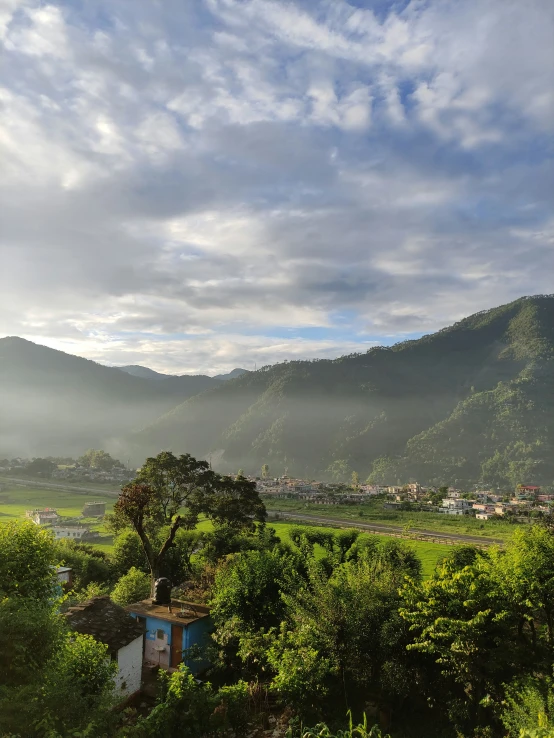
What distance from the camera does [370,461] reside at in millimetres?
189250

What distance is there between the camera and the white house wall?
535 inches

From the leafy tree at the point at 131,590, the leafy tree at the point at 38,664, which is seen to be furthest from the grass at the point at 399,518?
the leafy tree at the point at 38,664

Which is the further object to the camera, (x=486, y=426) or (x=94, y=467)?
(x=486, y=426)

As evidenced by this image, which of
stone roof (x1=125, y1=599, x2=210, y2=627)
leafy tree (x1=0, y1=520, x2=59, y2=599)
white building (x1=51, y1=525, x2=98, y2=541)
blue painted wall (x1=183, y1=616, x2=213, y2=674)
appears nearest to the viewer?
leafy tree (x1=0, y1=520, x2=59, y2=599)

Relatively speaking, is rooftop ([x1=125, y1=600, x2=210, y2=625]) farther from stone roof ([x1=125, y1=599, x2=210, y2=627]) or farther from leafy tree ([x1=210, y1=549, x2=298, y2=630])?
leafy tree ([x1=210, y1=549, x2=298, y2=630])

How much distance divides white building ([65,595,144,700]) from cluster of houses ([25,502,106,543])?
1351 inches

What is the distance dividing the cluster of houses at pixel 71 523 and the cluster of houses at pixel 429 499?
39.8 meters

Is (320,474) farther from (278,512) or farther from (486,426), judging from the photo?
(278,512)

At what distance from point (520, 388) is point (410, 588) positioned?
204 meters

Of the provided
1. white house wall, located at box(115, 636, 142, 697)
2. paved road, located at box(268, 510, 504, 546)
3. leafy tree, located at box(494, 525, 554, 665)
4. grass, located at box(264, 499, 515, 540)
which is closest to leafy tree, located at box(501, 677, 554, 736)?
leafy tree, located at box(494, 525, 554, 665)

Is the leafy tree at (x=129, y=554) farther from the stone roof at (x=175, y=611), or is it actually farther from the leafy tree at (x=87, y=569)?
the stone roof at (x=175, y=611)

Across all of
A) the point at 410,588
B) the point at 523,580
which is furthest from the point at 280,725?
the point at 523,580

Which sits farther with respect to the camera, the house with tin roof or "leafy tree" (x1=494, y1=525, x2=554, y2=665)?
the house with tin roof

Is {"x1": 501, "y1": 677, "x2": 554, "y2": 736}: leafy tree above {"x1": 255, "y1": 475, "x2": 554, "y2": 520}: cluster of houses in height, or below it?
above
